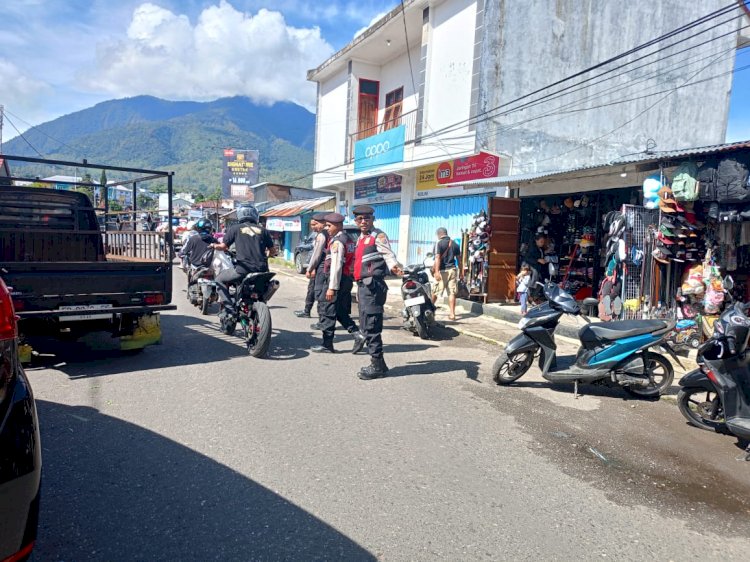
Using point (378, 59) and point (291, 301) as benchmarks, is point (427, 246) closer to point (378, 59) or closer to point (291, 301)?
point (291, 301)

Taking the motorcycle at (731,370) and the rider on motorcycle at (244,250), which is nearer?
the motorcycle at (731,370)

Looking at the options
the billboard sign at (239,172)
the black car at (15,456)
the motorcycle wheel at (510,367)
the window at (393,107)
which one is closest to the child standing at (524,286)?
the motorcycle wheel at (510,367)

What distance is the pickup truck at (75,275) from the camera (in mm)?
5215

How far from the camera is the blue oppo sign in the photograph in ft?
52.5

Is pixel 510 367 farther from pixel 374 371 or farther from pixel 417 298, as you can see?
pixel 417 298

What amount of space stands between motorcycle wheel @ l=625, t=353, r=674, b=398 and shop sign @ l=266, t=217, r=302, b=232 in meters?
21.6

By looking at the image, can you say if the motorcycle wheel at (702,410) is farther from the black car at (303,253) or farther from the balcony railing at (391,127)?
the black car at (303,253)

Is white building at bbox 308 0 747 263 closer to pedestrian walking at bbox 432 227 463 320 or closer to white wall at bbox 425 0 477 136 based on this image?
white wall at bbox 425 0 477 136

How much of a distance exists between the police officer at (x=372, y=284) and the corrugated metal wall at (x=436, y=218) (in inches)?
292

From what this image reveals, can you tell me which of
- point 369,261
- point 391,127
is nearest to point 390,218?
point 391,127

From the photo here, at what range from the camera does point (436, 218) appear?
15.4 metres

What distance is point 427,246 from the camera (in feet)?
52.0

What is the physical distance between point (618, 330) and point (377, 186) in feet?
46.9

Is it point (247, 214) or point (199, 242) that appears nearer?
point (247, 214)
